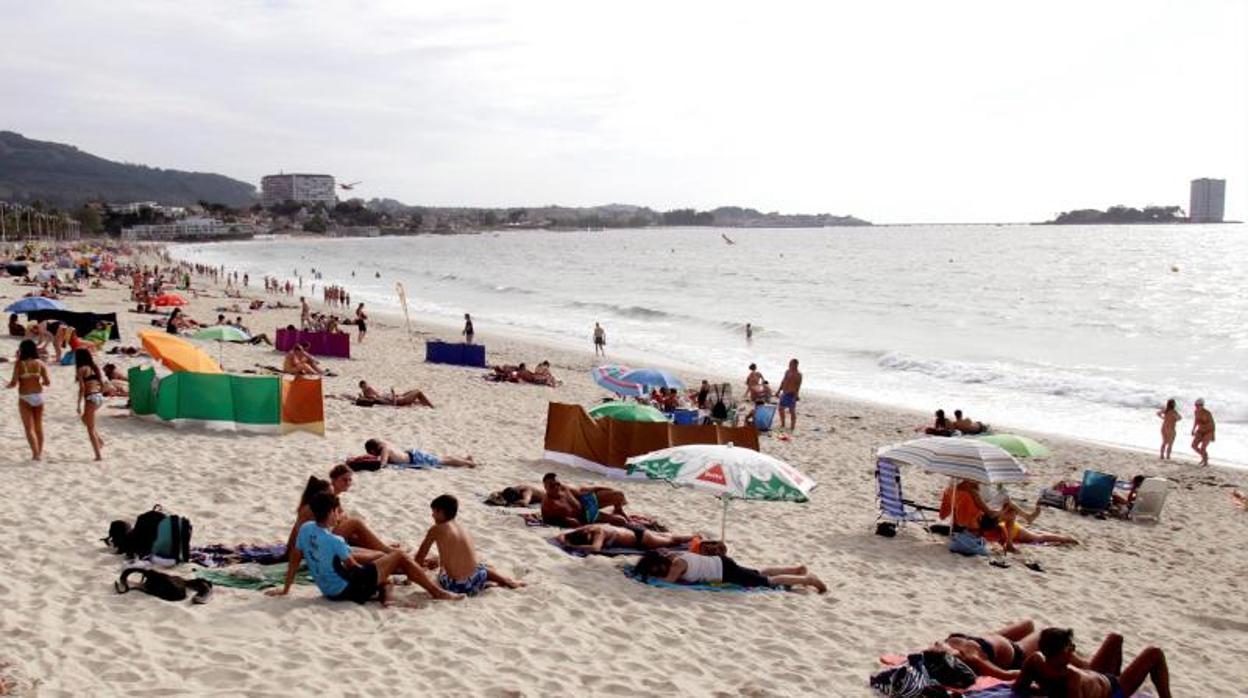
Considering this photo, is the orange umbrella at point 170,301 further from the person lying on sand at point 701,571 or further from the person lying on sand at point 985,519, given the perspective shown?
the person lying on sand at point 701,571

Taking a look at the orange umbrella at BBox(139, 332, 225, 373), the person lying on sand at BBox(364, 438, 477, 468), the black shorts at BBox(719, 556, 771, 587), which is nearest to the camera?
the black shorts at BBox(719, 556, 771, 587)

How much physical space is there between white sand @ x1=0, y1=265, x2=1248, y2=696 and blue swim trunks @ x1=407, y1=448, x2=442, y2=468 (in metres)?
0.47

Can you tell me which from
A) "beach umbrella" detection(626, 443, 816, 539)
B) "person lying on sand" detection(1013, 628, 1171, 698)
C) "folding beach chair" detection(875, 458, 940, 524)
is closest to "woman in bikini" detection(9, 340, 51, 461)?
"beach umbrella" detection(626, 443, 816, 539)

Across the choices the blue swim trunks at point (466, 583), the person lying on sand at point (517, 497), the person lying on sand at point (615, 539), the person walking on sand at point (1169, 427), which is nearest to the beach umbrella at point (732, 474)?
the person lying on sand at point (615, 539)

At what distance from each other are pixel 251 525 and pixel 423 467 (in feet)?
9.33

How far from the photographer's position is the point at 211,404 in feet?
37.3

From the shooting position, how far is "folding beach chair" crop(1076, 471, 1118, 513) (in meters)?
11.5

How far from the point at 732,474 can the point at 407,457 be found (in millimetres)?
4248

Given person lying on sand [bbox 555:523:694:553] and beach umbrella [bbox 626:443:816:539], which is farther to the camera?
person lying on sand [bbox 555:523:694:553]

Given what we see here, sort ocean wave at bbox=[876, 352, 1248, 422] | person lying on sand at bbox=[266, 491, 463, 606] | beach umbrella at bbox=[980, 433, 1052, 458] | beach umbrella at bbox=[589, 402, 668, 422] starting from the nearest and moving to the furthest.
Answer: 1. person lying on sand at bbox=[266, 491, 463, 606]
2. beach umbrella at bbox=[980, 433, 1052, 458]
3. beach umbrella at bbox=[589, 402, 668, 422]
4. ocean wave at bbox=[876, 352, 1248, 422]

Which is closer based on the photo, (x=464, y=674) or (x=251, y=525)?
(x=464, y=674)

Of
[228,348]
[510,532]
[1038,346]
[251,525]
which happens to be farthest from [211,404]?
[1038,346]

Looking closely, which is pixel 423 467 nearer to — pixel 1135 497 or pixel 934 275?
pixel 1135 497

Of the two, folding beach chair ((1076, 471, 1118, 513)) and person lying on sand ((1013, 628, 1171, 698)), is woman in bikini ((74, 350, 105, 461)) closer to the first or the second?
person lying on sand ((1013, 628, 1171, 698))
